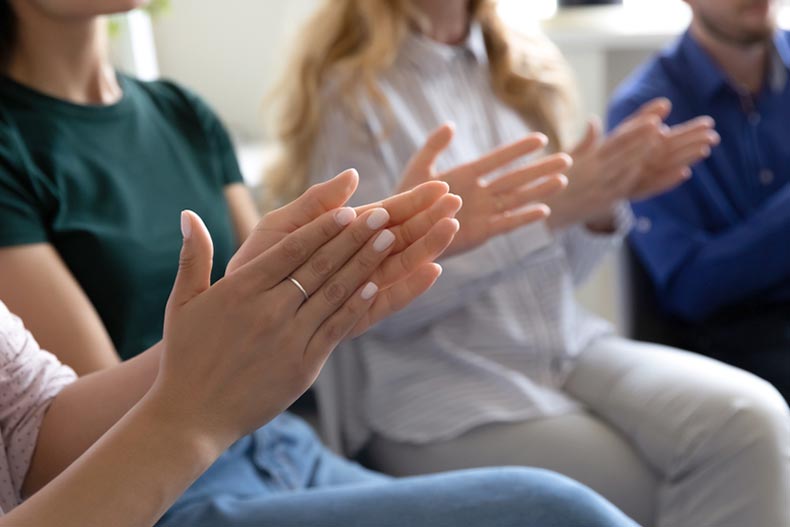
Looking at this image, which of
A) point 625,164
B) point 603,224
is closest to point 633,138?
point 625,164

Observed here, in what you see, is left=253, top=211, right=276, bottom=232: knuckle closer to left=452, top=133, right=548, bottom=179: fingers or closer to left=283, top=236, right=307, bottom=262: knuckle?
left=283, top=236, right=307, bottom=262: knuckle

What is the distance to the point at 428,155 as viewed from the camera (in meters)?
1.11

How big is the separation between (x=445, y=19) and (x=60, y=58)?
619mm

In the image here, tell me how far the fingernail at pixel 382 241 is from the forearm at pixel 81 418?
0.76 ft

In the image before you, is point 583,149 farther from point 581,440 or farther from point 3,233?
point 3,233

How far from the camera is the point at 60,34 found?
3.64 ft

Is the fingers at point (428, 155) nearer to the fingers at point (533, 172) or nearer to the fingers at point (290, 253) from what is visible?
the fingers at point (533, 172)

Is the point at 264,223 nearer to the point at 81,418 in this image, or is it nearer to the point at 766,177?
the point at 81,418

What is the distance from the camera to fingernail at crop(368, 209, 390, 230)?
733 mm

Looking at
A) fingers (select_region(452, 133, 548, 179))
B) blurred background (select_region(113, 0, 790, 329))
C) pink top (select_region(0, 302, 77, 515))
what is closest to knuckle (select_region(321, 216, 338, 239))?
pink top (select_region(0, 302, 77, 515))

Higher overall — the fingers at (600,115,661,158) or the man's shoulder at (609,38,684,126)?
the fingers at (600,115,661,158)

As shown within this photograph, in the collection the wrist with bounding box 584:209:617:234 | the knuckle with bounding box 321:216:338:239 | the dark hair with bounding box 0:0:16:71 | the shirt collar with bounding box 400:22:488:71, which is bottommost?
the wrist with bounding box 584:209:617:234

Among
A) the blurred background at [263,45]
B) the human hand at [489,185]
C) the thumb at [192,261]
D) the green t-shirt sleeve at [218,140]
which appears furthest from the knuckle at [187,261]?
the blurred background at [263,45]

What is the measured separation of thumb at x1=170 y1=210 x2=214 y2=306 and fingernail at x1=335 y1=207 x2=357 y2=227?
93mm
